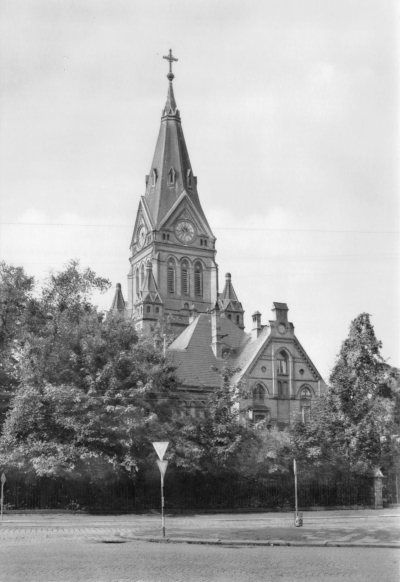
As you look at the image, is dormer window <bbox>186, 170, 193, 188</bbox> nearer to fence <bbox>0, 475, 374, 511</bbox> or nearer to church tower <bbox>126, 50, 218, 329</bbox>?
church tower <bbox>126, 50, 218, 329</bbox>

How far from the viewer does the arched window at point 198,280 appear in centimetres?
9519

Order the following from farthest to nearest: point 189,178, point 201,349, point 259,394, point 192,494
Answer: point 189,178, point 201,349, point 259,394, point 192,494

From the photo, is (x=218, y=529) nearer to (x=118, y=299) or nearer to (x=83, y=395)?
(x=83, y=395)

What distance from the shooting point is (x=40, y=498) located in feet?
115

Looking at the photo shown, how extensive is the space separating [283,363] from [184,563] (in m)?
49.4

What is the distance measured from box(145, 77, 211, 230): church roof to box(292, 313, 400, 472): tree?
170 feet

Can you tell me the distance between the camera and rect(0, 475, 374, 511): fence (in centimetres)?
3500

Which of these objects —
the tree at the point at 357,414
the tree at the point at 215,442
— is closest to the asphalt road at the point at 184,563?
the tree at the point at 215,442

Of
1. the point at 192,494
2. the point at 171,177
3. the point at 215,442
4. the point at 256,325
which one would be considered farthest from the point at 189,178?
the point at 192,494

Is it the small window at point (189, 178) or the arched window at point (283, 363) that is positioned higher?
the small window at point (189, 178)

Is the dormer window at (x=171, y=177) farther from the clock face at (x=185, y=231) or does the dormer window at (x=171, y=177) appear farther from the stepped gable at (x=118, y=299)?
the stepped gable at (x=118, y=299)

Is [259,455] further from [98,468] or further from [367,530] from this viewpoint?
[367,530]

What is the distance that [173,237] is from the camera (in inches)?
3770

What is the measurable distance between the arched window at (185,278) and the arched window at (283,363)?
101 feet
